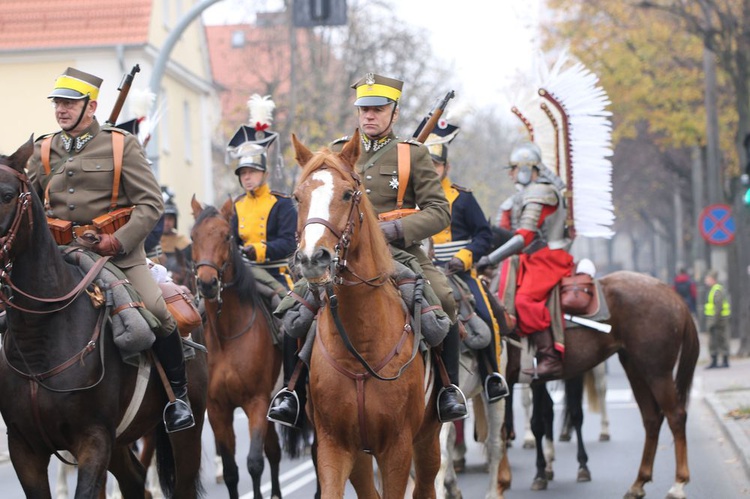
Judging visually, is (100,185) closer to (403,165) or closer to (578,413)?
(403,165)

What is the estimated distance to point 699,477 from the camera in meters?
13.6

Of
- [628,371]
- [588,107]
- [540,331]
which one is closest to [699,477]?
[628,371]

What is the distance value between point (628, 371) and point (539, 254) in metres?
1.50

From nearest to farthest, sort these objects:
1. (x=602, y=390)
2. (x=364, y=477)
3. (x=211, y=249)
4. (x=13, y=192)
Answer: (x=13, y=192), (x=364, y=477), (x=211, y=249), (x=602, y=390)

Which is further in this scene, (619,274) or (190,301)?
(619,274)

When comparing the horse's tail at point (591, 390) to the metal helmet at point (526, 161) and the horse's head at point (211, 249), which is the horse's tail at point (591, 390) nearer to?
the metal helmet at point (526, 161)

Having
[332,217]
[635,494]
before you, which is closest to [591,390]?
[635,494]

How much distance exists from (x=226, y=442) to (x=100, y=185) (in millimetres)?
3569

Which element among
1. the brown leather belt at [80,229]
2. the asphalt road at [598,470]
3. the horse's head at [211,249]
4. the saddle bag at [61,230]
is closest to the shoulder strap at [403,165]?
the brown leather belt at [80,229]

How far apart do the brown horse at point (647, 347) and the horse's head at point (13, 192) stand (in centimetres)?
676

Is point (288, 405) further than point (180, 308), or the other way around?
point (180, 308)

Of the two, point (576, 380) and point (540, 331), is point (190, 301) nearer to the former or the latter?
point (540, 331)

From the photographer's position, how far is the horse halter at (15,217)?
7.19m

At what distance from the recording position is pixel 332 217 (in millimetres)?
6996
